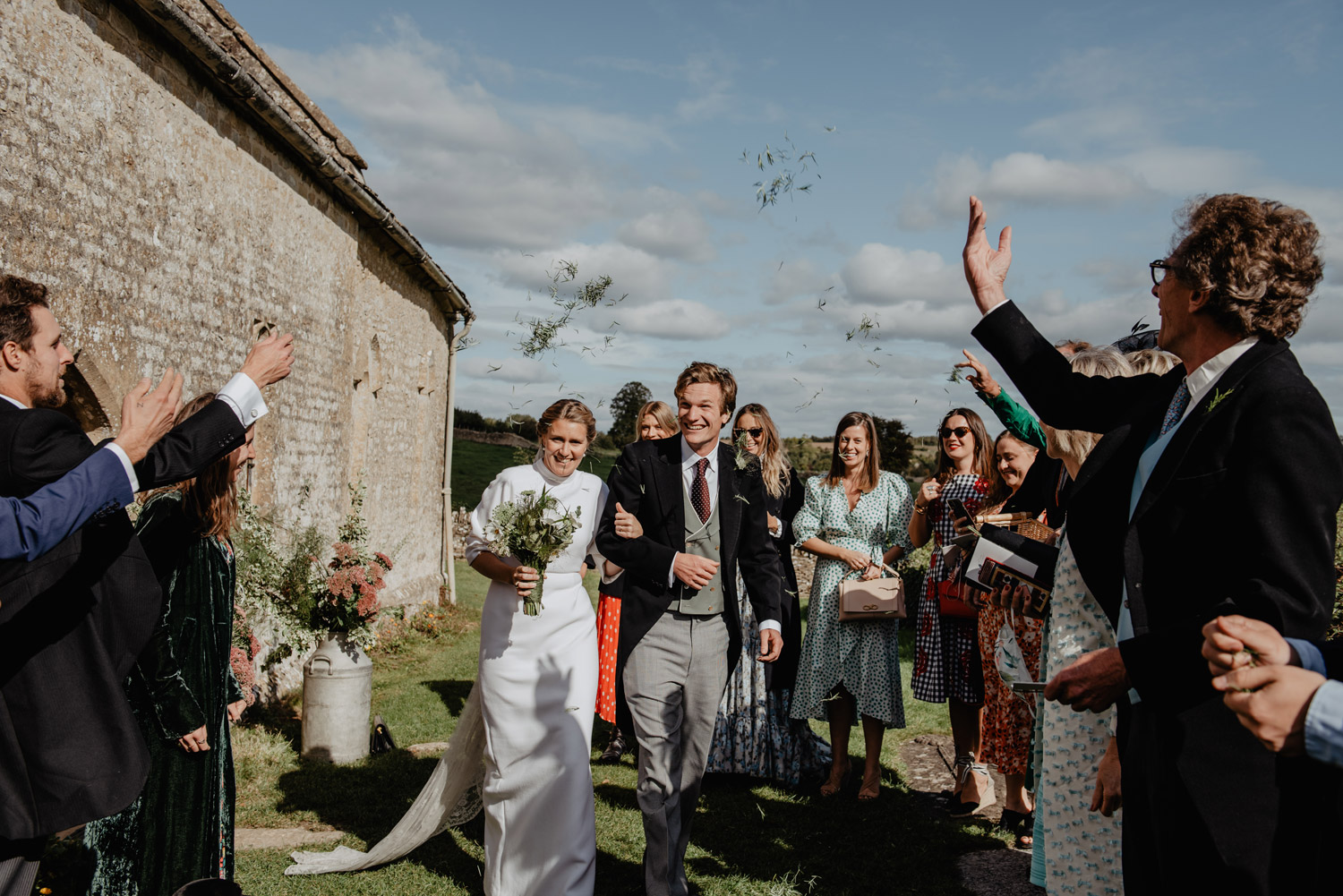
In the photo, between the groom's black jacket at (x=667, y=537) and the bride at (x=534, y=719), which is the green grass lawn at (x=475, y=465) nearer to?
the bride at (x=534, y=719)

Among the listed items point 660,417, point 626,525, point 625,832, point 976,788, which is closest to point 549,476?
point 626,525

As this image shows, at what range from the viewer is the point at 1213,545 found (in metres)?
1.91

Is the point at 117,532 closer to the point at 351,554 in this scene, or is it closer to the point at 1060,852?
the point at 1060,852

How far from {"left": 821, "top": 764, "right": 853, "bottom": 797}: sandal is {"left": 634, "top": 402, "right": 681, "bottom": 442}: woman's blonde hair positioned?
2658 mm

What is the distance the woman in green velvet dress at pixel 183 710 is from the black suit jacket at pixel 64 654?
0.44m

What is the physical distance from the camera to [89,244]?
5176 mm

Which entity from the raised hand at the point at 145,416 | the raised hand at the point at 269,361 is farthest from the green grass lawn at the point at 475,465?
the raised hand at the point at 145,416

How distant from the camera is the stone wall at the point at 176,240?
4738 mm

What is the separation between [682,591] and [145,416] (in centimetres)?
254

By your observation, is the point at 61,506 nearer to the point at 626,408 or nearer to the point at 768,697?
the point at 768,697

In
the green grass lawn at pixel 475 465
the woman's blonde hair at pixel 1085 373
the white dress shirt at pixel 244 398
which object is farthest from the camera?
the green grass lawn at pixel 475 465

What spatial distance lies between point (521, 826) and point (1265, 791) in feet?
10.3

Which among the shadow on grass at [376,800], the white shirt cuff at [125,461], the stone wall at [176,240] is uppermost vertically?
the stone wall at [176,240]

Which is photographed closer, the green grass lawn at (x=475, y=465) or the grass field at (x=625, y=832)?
the grass field at (x=625, y=832)
